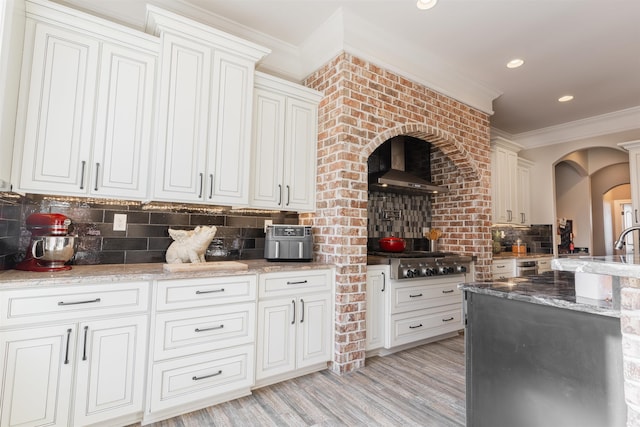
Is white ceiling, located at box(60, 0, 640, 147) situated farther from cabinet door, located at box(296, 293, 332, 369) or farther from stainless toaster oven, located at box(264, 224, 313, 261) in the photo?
cabinet door, located at box(296, 293, 332, 369)

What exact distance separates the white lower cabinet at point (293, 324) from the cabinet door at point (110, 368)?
0.78m

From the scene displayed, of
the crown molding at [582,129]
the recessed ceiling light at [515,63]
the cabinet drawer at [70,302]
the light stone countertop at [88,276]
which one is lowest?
the cabinet drawer at [70,302]

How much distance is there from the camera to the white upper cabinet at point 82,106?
1.88 m

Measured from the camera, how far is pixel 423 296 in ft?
10.7

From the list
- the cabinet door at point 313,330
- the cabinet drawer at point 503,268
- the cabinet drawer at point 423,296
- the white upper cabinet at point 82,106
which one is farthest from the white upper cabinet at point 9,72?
the cabinet drawer at point 503,268

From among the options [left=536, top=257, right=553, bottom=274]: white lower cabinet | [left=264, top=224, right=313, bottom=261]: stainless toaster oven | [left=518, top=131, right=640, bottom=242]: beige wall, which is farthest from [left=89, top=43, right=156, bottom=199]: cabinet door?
[left=518, top=131, right=640, bottom=242]: beige wall

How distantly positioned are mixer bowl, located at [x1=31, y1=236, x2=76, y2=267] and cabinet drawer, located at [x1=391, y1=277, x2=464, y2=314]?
2.59 meters

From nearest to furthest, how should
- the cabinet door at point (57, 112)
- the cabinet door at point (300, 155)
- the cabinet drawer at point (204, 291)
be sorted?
the cabinet door at point (57, 112)
the cabinet drawer at point (204, 291)
the cabinet door at point (300, 155)

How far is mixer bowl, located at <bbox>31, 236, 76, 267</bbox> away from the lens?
6.18 feet

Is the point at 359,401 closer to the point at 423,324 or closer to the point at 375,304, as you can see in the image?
the point at 375,304

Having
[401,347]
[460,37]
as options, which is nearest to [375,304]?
[401,347]

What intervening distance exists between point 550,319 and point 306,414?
153 cm

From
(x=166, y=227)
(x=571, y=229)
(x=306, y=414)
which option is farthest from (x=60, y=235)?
(x=571, y=229)

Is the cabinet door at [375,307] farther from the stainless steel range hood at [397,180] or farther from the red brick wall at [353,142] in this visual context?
the stainless steel range hood at [397,180]
